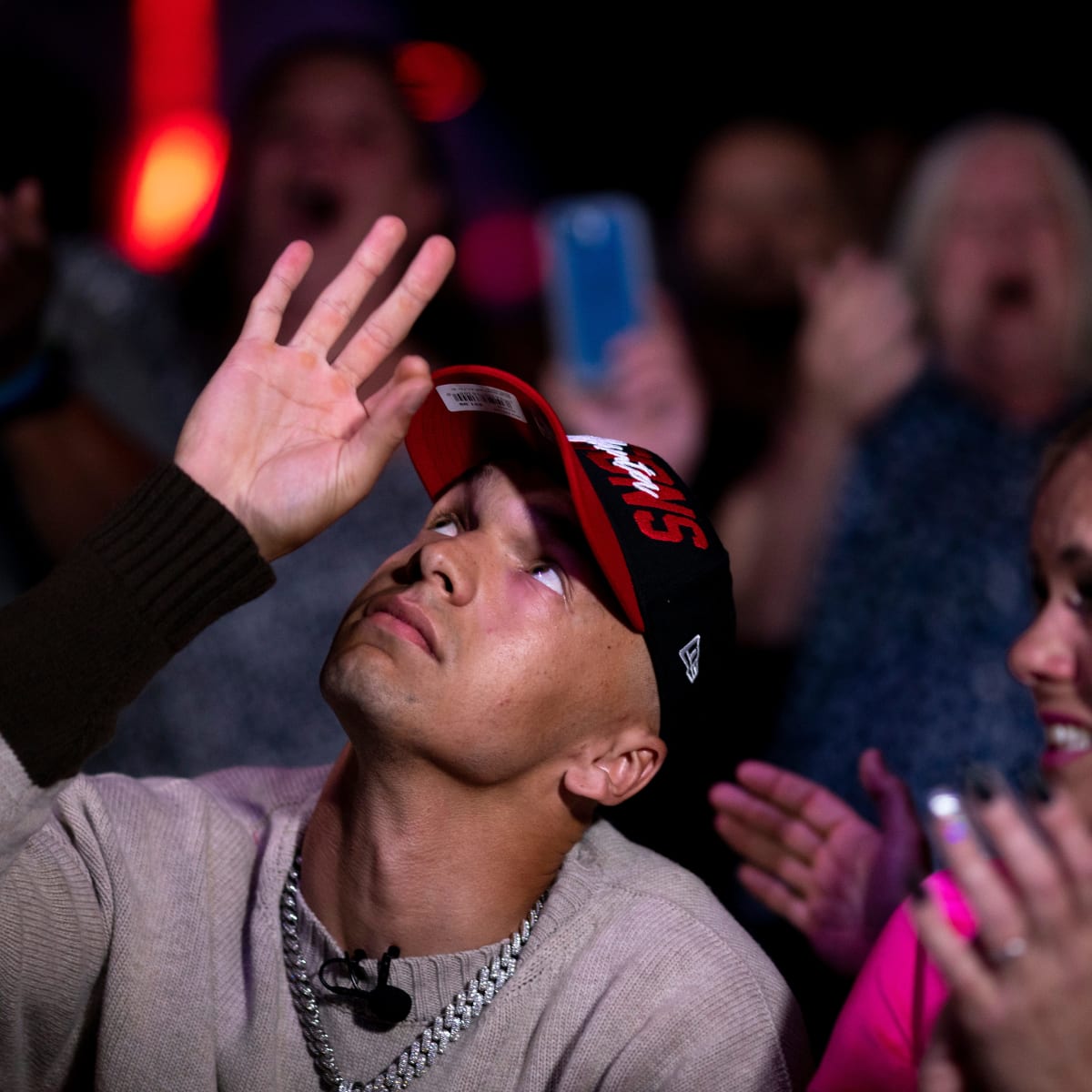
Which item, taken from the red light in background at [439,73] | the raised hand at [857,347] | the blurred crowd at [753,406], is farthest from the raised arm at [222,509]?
the red light in background at [439,73]

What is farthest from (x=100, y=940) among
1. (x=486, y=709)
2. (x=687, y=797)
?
(x=687, y=797)

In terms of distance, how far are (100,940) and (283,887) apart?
0.63 ft

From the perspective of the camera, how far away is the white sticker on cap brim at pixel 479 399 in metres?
1.37

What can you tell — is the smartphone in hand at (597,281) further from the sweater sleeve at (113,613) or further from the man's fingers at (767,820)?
the sweater sleeve at (113,613)

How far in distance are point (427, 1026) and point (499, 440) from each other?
2.03 feet

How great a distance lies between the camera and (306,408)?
129 centimetres

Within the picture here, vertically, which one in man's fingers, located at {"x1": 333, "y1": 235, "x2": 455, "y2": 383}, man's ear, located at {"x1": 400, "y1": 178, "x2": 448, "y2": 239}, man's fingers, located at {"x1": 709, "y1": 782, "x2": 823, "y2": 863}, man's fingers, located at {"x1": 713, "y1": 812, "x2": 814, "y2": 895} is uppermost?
man's ear, located at {"x1": 400, "y1": 178, "x2": 448, "y2": 239}

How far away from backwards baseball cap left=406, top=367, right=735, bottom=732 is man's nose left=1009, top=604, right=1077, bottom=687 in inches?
12.6

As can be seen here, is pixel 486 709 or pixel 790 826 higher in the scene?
pixel 486 709

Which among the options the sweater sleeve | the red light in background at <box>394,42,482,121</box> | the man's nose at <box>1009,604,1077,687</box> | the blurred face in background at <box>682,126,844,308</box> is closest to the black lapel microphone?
the sweater sleeve

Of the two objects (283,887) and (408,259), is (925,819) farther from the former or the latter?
(408,259)

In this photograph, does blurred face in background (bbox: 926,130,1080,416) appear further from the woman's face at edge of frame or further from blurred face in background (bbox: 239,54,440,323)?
blurred face in background (bbox: 239,54,440,323)

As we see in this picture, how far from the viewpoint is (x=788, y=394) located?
2416mm

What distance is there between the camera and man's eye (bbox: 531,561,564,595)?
1.33 metres
